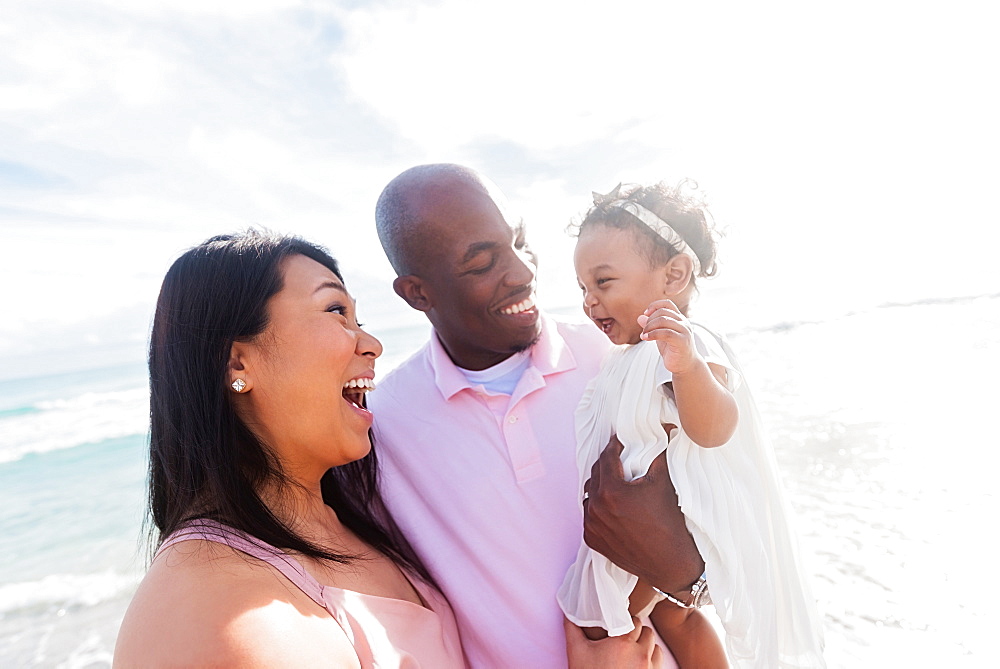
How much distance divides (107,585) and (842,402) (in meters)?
9.59

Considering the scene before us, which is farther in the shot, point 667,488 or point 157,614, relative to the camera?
point 667,488

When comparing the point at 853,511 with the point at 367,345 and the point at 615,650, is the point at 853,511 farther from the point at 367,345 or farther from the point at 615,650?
the point at 367,345

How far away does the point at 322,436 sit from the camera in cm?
203

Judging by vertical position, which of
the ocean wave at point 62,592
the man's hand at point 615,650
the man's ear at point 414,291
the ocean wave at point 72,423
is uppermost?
the man's ear at point 414,291

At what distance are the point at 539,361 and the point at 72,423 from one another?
2169cm

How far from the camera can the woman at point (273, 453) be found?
5.29 ft

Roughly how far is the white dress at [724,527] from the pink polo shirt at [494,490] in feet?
0.51

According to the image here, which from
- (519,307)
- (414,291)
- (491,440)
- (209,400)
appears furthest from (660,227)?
(209,400)

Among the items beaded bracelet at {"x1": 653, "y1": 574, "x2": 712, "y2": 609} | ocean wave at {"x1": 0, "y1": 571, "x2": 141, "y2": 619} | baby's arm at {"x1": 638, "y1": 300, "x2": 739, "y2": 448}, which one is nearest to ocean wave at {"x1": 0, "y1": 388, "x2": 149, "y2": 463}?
ocean wave at {"x1": 0, "y1": 571, "x2": 141, "y2": 619}

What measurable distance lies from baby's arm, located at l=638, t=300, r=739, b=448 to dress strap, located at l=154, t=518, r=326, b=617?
1212 millimetres

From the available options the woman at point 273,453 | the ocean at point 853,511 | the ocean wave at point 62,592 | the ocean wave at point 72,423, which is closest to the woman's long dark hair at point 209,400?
the woman at point 273,453

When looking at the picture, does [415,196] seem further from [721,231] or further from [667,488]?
[667,488]

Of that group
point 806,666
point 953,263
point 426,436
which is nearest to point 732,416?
point 806,666

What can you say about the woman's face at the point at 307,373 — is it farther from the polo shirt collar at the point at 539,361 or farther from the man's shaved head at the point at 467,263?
the man's shaved head at the point at 467,263
